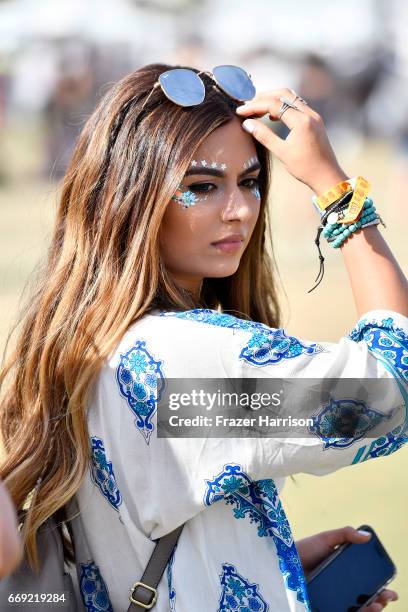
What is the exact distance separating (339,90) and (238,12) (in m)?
2.84

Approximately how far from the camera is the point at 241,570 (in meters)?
2.03

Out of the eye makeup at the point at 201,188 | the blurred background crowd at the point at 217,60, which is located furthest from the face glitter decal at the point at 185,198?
the blurred background crowd at the point at 217,60

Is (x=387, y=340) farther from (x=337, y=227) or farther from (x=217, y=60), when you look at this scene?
(x=217, y=60)

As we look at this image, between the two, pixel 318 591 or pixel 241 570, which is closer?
pixel 241 570

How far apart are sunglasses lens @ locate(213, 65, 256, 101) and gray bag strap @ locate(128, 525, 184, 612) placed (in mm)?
1141

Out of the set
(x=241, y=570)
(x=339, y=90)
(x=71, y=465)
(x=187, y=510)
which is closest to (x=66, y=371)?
(x=71, y=465)

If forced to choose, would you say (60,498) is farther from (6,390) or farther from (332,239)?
(332,239)

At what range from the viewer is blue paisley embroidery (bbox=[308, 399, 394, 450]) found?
2.03 m

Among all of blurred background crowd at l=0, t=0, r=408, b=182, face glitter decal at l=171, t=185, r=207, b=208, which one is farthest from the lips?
blurred background crowd at l=0, t=0, r=408, b=182

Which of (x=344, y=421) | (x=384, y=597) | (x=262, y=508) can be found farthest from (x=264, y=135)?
(x=384, y=597)

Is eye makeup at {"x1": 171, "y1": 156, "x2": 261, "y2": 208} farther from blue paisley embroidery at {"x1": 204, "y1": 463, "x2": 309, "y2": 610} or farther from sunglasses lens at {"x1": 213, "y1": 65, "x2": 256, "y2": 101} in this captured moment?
blue paisley embroidery at {"x1": 204, "y1": 463, "x2": 309, "y2": 610}

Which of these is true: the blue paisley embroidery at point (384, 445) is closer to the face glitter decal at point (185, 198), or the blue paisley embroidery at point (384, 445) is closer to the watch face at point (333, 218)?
the watch face at point (333, 218)

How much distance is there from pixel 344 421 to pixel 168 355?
1.30ft

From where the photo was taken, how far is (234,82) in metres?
2.57
